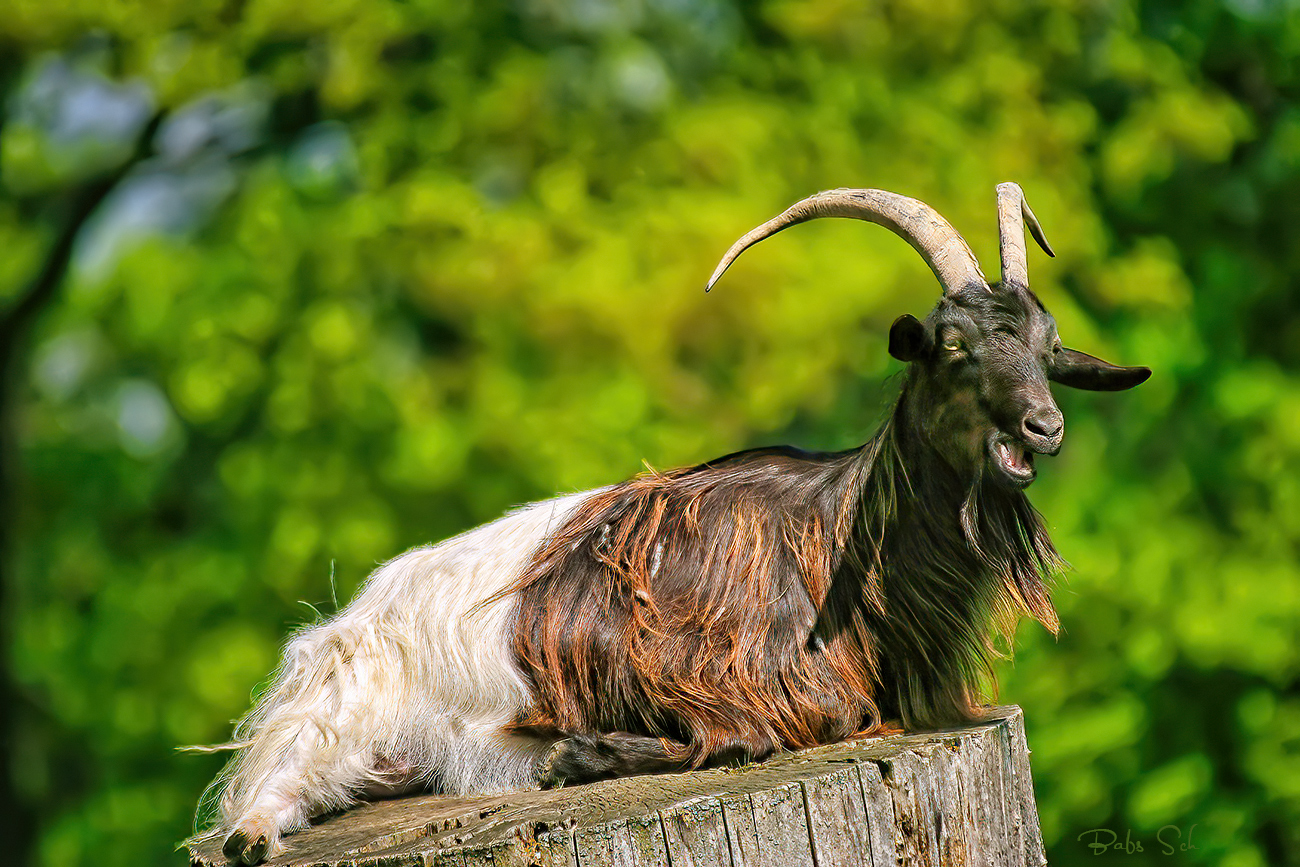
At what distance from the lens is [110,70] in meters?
9.05

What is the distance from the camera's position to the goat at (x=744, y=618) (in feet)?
11.1

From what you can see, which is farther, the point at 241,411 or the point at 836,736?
the point at 241,411

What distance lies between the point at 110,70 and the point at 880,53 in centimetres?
540

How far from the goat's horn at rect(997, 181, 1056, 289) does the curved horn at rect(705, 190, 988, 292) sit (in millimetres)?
86

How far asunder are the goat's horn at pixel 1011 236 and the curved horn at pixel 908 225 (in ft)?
0.28

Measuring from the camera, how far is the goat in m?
3.39

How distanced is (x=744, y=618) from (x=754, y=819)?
0.84 m

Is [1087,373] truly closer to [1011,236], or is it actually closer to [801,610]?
[1011,236]

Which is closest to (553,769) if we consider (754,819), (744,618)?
(744,618)

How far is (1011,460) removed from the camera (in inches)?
128

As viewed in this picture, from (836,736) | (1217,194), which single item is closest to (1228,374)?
(1217,194)

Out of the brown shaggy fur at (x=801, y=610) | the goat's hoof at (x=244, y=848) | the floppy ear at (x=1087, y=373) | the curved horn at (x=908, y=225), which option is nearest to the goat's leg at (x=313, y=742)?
the goat's hoof at (x=244, y=848)

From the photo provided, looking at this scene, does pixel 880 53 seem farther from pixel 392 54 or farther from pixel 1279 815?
pixel 1279 815

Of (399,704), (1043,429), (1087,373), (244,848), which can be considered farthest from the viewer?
(399,704)
